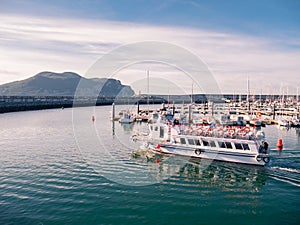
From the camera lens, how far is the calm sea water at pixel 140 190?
19.6 meters

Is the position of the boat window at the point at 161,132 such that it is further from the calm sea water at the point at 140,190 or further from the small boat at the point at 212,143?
the calm sea water at the point at 140,190

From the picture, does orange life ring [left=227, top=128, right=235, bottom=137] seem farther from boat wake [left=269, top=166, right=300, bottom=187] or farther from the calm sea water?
boat wake [left=269, top=166, right=300, bottom=187]

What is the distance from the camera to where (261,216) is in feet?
65.3

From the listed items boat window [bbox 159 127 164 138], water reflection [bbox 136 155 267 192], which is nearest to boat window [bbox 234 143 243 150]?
water reflection [bbox 136 155 267 192]

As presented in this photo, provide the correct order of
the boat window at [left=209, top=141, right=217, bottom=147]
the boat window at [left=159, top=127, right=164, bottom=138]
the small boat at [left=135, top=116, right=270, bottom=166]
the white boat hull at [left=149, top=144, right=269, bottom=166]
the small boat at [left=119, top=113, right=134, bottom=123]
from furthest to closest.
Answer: the small boat at [left=119, top=113, right=134, bottom=123]
the boat window at [left=159, top=127, right=164, bottom=138]
the boat window at [left=209, top=141, right=217, bottom=147]
the small boat at [left=135, top=116, right=270, bottom=166]
the white boat hull at [left=149, top=144, right=269, bottom=166]

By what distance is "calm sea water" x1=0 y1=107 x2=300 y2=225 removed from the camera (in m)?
19.6

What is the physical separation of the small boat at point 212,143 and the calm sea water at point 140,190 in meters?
1.42

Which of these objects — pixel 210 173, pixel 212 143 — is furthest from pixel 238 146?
pixel 210 173

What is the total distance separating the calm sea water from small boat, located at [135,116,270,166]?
→ 1.42 metres

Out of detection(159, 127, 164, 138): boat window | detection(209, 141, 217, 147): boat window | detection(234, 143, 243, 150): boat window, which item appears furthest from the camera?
detection(159, 127, 164, 138): boat window

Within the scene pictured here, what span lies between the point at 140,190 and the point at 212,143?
14131 millimetres

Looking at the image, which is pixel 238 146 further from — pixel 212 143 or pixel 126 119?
pixel 126 119

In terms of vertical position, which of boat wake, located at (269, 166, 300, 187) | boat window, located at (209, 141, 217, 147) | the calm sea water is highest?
boat window, located at (209, 141, 217, 147)

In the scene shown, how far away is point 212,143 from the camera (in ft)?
114
